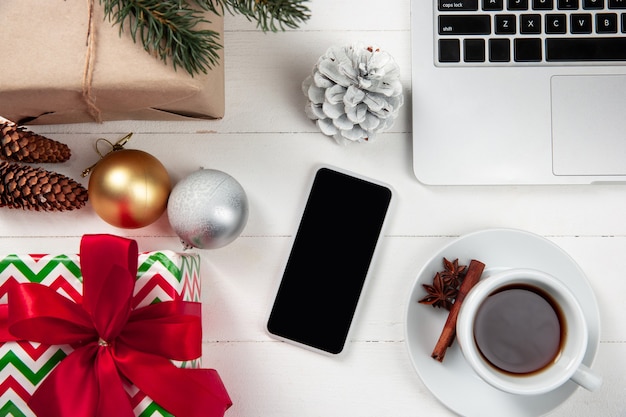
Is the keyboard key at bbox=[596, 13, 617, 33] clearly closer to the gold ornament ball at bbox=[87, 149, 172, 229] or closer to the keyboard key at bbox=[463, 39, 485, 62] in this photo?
the keyboard key at bbox=[463, 39, 485, 62]

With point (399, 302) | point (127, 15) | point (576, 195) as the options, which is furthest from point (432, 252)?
point (127, 15)

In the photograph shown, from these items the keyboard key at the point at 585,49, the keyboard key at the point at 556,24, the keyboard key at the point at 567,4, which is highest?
the keyboard key at the point at 567,4

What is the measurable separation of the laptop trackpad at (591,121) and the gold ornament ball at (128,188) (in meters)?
0.42

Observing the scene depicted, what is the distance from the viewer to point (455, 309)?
0.63 m

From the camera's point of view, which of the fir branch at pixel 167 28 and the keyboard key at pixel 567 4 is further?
the keyboard key at pixel 567 4

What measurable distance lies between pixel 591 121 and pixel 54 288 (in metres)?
0.57

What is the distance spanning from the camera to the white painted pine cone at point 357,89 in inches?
23.7

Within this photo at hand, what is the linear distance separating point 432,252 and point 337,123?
7.2 inches

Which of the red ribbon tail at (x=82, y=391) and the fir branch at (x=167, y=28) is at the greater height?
the fir branch at (x=167, y=28)

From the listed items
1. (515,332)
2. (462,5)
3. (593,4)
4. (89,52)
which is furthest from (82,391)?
(593,4)

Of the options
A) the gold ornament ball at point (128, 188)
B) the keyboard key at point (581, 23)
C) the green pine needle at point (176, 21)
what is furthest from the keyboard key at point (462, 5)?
the gold ornament ball at point (128, 188)

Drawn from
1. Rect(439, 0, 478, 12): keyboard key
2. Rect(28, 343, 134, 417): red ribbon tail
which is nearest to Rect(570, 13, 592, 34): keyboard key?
Rect(439, 0, 478, 12): keyboard key

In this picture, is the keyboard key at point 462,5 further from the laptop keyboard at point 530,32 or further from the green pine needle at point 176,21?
the green pine needle at point 176,21

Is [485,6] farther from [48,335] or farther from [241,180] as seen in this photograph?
[48,335]
